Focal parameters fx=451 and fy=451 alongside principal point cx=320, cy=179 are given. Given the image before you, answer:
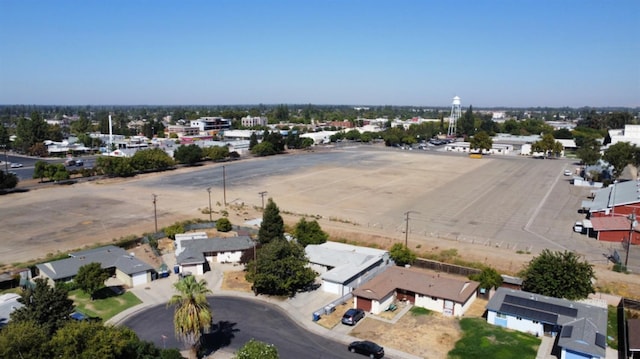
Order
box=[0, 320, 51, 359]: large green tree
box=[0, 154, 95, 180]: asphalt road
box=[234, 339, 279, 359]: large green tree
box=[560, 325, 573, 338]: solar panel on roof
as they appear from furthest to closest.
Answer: box=[0, 154, 95, 180]: asphalt road, box=[560, 325, 573, 338]: solar panel on roof, box=[234, 339, 279, 359]: large green tree, box=[0, 320, 51, 359]: large green tree

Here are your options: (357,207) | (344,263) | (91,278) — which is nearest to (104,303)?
(91,278)

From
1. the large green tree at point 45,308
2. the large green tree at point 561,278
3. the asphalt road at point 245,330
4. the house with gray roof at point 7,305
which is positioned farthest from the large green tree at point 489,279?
the house with gray roof at point 7,305

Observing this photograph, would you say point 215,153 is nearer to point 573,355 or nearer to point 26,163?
point 26,163

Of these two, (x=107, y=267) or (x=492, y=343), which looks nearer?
(x=492, y=343)

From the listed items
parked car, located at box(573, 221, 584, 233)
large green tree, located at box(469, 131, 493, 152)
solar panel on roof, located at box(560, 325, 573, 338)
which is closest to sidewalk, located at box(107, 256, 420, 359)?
solar panel on roof, located at box(560, 325, 573, 338)

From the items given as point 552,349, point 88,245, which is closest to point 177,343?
point 552,349

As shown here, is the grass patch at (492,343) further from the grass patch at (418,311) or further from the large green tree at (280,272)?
→ the large green tree at (280,272)

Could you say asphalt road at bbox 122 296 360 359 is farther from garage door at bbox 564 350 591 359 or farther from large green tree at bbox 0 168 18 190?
large green tree at bbox 0 168 18 190
